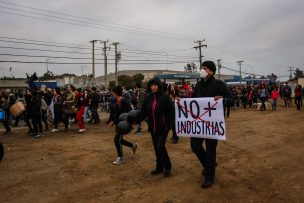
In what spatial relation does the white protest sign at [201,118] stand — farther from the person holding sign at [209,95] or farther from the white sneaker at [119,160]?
the white sneaker at [119,160]

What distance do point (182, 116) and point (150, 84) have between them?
0.87 m

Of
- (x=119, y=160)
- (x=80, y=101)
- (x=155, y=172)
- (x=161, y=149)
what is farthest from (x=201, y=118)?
(x=80, y=101)

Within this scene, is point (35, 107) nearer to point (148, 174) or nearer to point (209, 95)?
point (148, 174)

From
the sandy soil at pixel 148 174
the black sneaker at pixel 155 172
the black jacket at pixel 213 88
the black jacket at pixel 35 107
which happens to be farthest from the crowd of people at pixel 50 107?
the black jacket at pixel 213 88

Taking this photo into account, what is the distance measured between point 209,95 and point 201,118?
465mm

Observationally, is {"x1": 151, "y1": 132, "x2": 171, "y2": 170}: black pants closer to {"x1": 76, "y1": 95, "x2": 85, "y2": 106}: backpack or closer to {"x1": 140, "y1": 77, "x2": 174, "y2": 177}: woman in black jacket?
{"x1": 140, "y1": 77, "x2": 174, "y2": 177}: woman in black jacket

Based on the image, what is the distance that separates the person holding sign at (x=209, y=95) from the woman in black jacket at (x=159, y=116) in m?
0.62

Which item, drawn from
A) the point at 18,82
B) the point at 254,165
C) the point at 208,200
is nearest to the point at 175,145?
the point at 254,165

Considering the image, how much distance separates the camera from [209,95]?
609 cm

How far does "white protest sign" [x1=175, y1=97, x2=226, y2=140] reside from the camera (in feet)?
19.6

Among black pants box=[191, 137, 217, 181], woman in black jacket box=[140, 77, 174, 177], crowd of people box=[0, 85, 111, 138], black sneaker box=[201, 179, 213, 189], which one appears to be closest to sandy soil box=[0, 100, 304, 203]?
black sneaker box=[201, 179, 213, 189]

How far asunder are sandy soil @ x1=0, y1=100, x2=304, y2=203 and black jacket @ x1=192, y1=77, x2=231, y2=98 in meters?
1.53

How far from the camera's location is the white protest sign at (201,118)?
597 cm

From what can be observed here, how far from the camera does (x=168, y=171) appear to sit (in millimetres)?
6598
